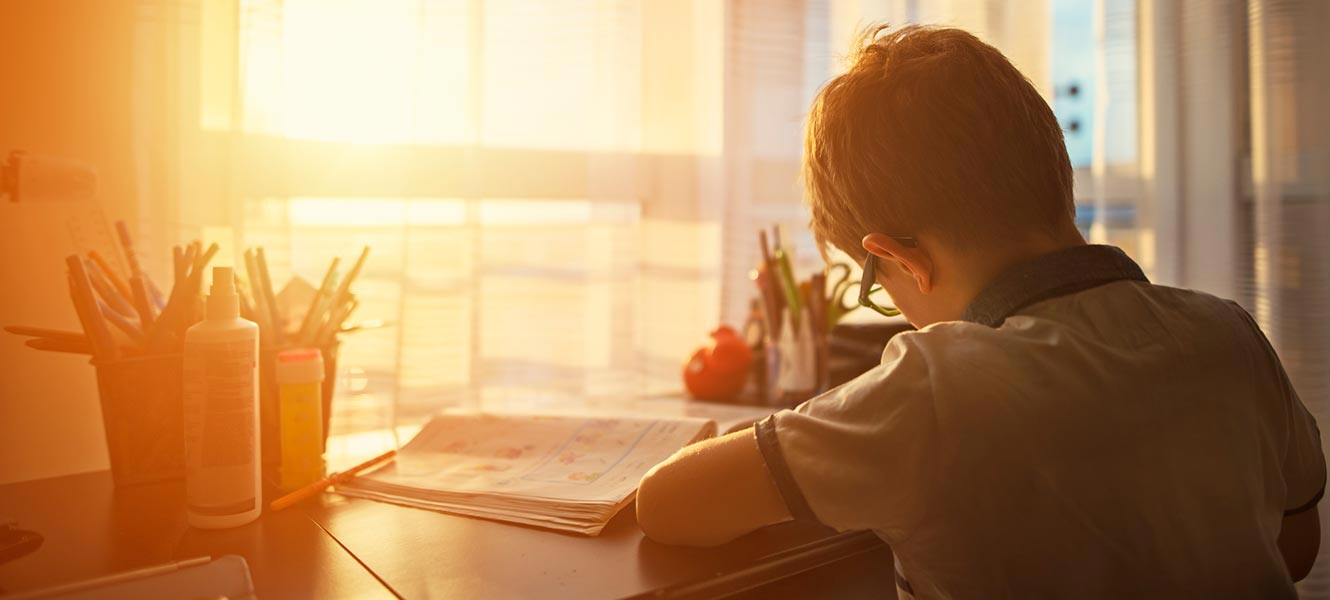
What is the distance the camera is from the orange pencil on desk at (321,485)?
2.83 feet

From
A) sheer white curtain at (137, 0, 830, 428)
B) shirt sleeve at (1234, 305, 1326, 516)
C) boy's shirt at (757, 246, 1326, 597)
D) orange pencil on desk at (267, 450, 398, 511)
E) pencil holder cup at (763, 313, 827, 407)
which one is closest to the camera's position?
boy's shirt at (757, 246, 1326, 597)

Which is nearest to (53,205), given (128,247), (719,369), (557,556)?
(128,247)

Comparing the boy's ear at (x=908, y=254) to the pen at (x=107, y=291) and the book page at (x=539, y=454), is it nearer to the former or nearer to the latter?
the book page at (x=539, y=454)

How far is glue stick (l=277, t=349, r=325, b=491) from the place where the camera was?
2.99 ft

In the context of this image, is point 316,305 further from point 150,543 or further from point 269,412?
point 150,543

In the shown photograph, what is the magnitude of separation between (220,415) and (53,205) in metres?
0.41

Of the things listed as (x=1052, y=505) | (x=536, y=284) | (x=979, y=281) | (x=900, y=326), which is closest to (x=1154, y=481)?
→ (x=1052, y=505)

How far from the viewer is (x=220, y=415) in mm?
802

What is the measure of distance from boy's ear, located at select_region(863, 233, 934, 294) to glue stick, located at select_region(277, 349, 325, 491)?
56 centimetres

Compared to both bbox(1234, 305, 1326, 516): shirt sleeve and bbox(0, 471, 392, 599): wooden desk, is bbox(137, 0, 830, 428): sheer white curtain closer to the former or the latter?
bbox(0, 471, 392, 599): wooden desk

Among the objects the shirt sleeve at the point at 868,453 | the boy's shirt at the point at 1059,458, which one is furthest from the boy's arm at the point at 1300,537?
the shirt sleeve at the point at 868,453

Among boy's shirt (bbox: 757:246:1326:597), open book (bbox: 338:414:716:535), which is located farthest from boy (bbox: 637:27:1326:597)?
open book (bbox: 338:414:716:535)

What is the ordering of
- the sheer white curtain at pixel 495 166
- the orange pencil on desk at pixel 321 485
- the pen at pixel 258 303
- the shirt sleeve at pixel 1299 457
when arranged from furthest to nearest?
the sheer white curtain at pixel 495 166
the pen at pixel 258 303
the orange pencil on desk at pixel 321 485
the shirt sleeve at pixel 1299 457

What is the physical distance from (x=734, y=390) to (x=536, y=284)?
335mm
